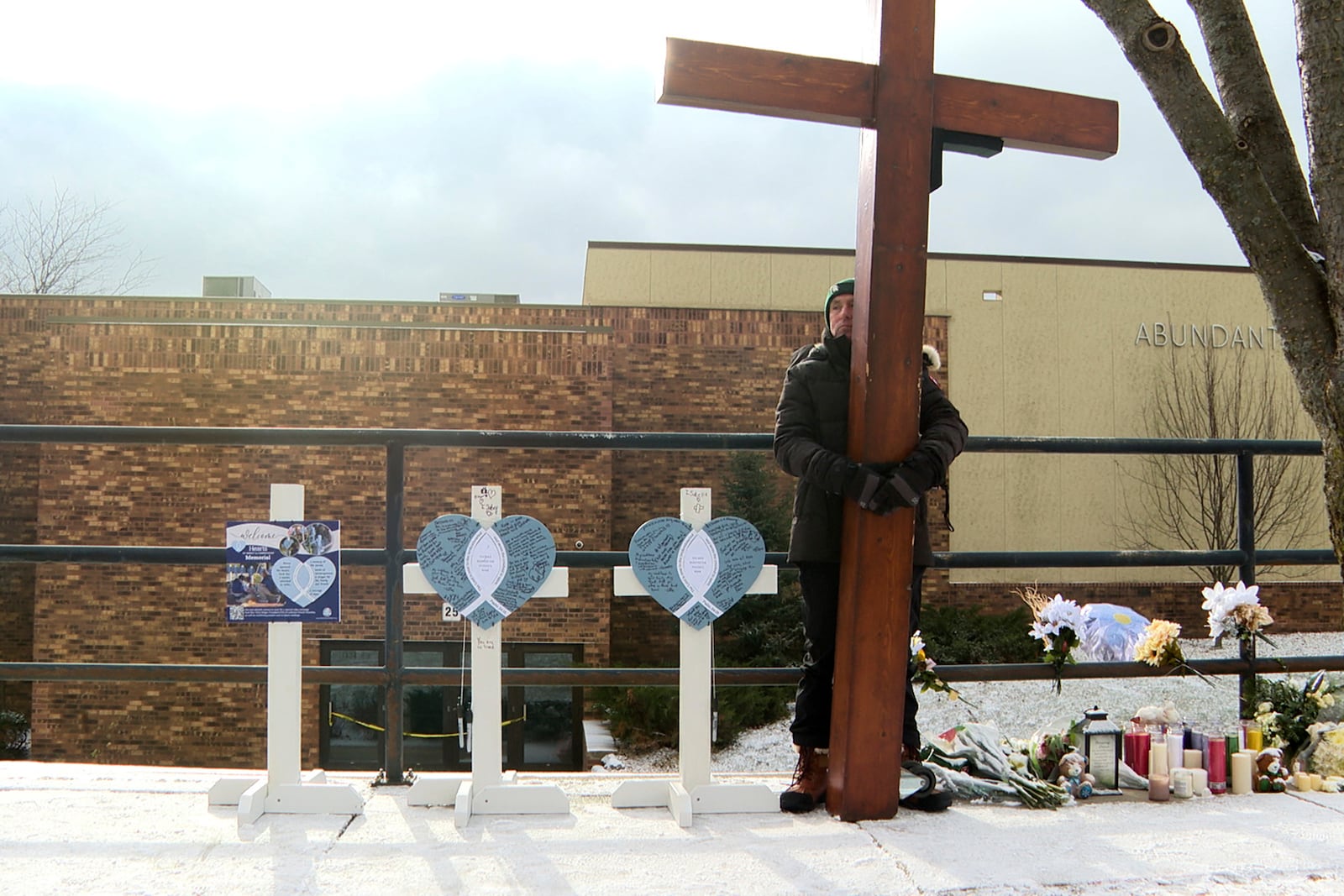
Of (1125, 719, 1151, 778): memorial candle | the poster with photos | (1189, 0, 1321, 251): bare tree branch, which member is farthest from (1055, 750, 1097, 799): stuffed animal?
the poster with photos

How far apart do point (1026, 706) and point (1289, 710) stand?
48.6ft

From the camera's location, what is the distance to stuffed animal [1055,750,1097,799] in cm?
339

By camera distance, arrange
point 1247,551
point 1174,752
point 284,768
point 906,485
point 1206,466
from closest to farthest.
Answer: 1. point 906,485
2. point 284,768
3. point 1174,752
4. point 1247,551
5. point 1206,466

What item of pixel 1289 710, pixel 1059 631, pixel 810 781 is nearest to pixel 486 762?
pixel 810 781

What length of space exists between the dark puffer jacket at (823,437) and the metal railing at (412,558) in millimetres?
188

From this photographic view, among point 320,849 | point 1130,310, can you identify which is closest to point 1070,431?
point 1130,310

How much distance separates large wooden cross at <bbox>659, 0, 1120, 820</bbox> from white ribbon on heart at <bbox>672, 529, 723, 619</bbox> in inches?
16.1

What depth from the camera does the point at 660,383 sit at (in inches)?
852

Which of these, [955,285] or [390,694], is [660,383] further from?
[390,694]

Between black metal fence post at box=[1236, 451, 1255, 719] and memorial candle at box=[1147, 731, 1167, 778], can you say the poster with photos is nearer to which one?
memorial candle at box=[1147, 731, 1167, 778]

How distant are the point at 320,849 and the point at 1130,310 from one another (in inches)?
911

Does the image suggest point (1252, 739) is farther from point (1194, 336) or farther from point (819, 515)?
point (1194, 336)

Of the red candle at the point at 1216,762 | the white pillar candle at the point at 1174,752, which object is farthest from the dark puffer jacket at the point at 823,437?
the red candle at the point at 1216,762

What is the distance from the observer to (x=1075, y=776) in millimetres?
3414
